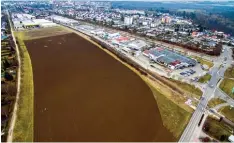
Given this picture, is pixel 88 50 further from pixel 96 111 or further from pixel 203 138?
pixel 203 138

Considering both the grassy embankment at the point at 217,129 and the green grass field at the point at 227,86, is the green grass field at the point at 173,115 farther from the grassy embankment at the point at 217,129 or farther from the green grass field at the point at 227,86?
the green grass field at the point at 227,86

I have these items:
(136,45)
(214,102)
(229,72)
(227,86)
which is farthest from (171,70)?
(136,45)

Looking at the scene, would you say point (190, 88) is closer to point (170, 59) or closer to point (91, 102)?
point (170, 59)

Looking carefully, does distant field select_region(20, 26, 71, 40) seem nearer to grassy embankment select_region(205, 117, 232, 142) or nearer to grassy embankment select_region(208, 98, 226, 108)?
grassy embankment select_region(208, 98, 226, 108)

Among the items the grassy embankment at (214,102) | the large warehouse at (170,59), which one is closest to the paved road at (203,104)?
the grassy embankment at (214,102)

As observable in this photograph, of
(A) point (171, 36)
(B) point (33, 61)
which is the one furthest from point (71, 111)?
(A) point (171, 36)

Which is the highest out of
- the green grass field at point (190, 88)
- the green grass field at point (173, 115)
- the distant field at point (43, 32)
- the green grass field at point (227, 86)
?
the distant field at point (43, 32)

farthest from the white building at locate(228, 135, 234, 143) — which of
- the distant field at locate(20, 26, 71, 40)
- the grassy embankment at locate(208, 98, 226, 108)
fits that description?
the distant field at locate(20, 26, 71, 40)
